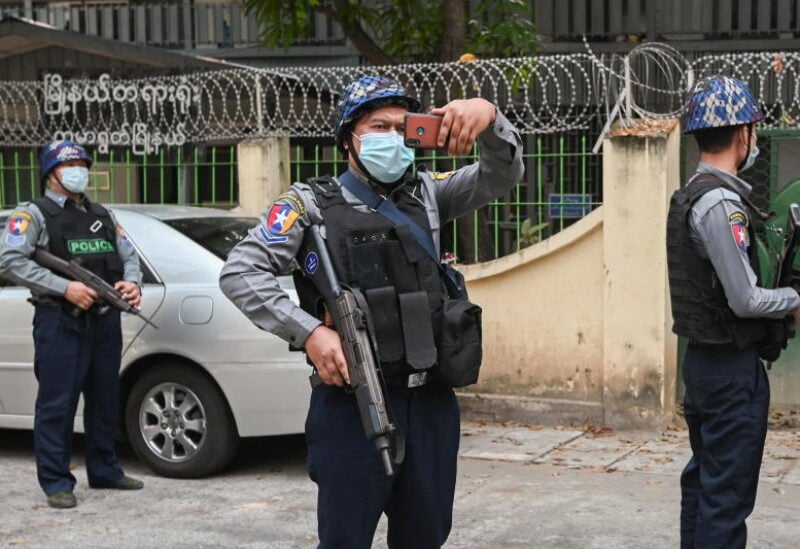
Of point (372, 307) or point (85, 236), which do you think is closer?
point (372, 307)

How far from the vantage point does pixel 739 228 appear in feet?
14.2

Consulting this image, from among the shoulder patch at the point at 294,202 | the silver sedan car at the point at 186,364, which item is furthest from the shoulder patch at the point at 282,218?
the silver sedan car at the point at 186,364

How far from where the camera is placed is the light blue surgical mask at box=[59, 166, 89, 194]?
672 cm

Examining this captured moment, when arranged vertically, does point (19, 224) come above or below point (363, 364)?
above

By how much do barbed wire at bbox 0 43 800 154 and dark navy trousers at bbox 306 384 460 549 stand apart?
4452mm

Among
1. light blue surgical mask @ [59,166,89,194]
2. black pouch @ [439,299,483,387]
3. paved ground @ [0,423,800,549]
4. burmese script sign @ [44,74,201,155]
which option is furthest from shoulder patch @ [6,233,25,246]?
black pouch @ [439,299,483,387]

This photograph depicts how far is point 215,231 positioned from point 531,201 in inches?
90.7

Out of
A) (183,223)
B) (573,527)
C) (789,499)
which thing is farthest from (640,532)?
(183,223)

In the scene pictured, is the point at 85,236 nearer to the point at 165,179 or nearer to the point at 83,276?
the point at 83,276

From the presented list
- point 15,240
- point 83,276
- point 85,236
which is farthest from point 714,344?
point 15,240

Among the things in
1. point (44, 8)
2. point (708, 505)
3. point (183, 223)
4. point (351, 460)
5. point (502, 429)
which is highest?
point (44, 8)

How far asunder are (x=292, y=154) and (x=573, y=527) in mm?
4307

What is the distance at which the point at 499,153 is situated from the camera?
3.86 meters

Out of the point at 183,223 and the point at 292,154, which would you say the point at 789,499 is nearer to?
the point at 183,223
